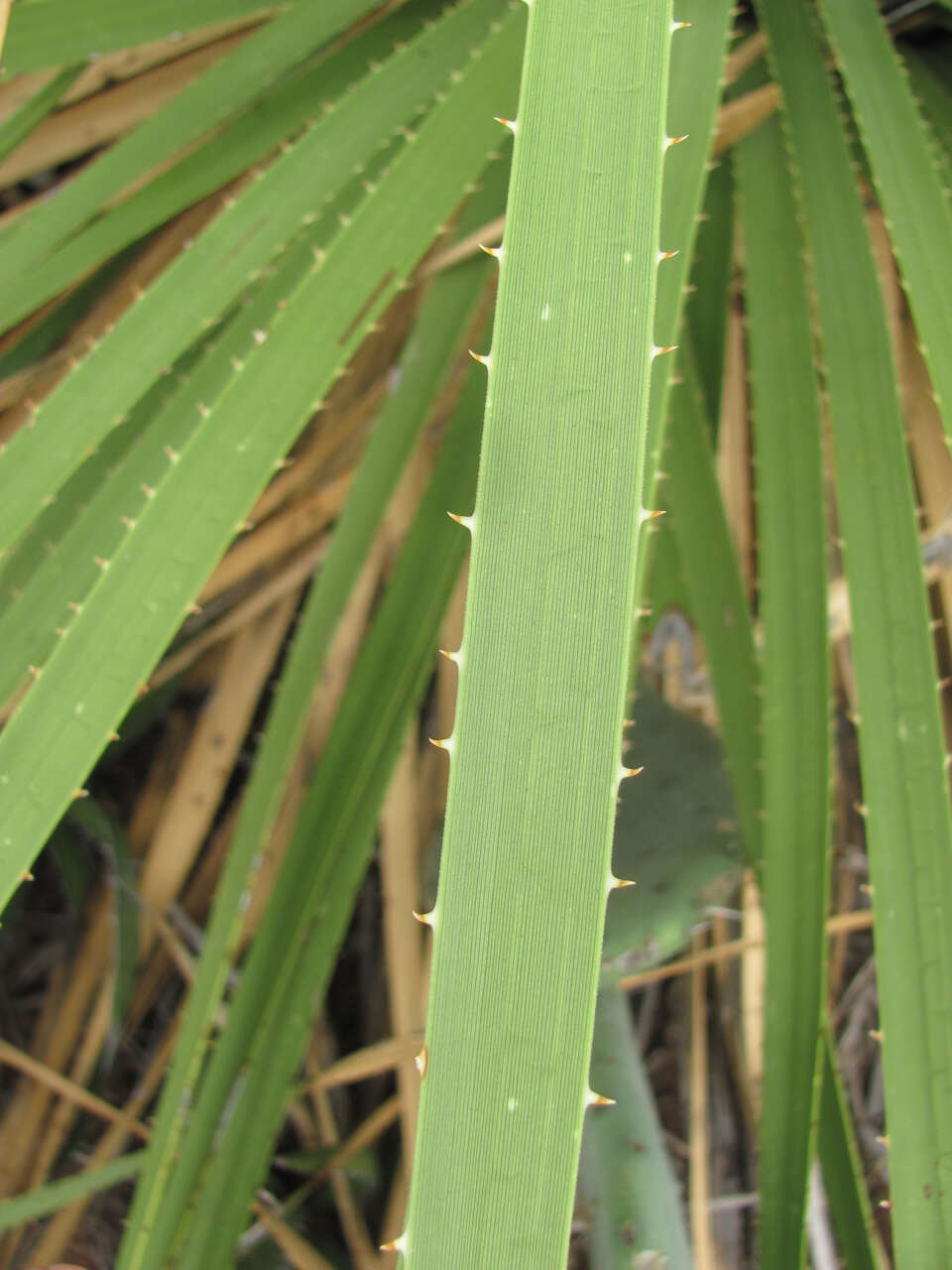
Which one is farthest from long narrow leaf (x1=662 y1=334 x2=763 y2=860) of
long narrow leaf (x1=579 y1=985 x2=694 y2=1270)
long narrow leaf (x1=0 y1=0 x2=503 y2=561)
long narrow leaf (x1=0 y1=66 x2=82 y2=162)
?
long narrow leaf (x1=0 y1=66 x2=82 y2=162)

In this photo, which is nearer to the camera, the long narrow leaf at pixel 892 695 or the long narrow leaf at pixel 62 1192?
the long narrow leaf at pixel 892 695

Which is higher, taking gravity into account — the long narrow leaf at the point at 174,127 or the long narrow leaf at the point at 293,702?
the long narrow leaf at the point at 174,127

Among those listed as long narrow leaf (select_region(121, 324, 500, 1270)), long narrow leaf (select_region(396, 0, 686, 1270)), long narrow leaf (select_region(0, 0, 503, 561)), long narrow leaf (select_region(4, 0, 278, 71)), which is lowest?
long narrow leaf (select_region(121, 324, 500, 1270))

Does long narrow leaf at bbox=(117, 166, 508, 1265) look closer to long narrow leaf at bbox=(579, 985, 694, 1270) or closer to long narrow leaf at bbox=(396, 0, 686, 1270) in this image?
long narrow leaf at bbox=(579, 985, 694, 1270)

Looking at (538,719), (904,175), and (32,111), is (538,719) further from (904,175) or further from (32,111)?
(32,111)

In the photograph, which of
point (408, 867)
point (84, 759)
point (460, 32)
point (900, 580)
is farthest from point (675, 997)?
point (460, 32)

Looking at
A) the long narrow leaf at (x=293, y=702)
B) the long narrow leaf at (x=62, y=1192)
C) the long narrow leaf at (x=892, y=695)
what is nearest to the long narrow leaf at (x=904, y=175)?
the long narrow leaf at (x=892, y=695)

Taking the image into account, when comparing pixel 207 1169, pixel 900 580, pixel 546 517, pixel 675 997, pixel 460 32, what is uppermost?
pixel 460 32

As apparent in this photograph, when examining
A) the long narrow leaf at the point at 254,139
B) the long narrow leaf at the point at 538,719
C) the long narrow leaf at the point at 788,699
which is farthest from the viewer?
the long narrow leaf at the point at 254,139

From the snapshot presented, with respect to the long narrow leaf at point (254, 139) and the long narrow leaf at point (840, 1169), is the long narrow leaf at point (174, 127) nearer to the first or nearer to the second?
the long narrow leaf at point (254, 139)

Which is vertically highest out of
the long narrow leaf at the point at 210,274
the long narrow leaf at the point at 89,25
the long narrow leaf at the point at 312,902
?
the long narrow leaf at the point at 89,25

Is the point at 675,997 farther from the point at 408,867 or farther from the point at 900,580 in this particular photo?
the point at 900,580
